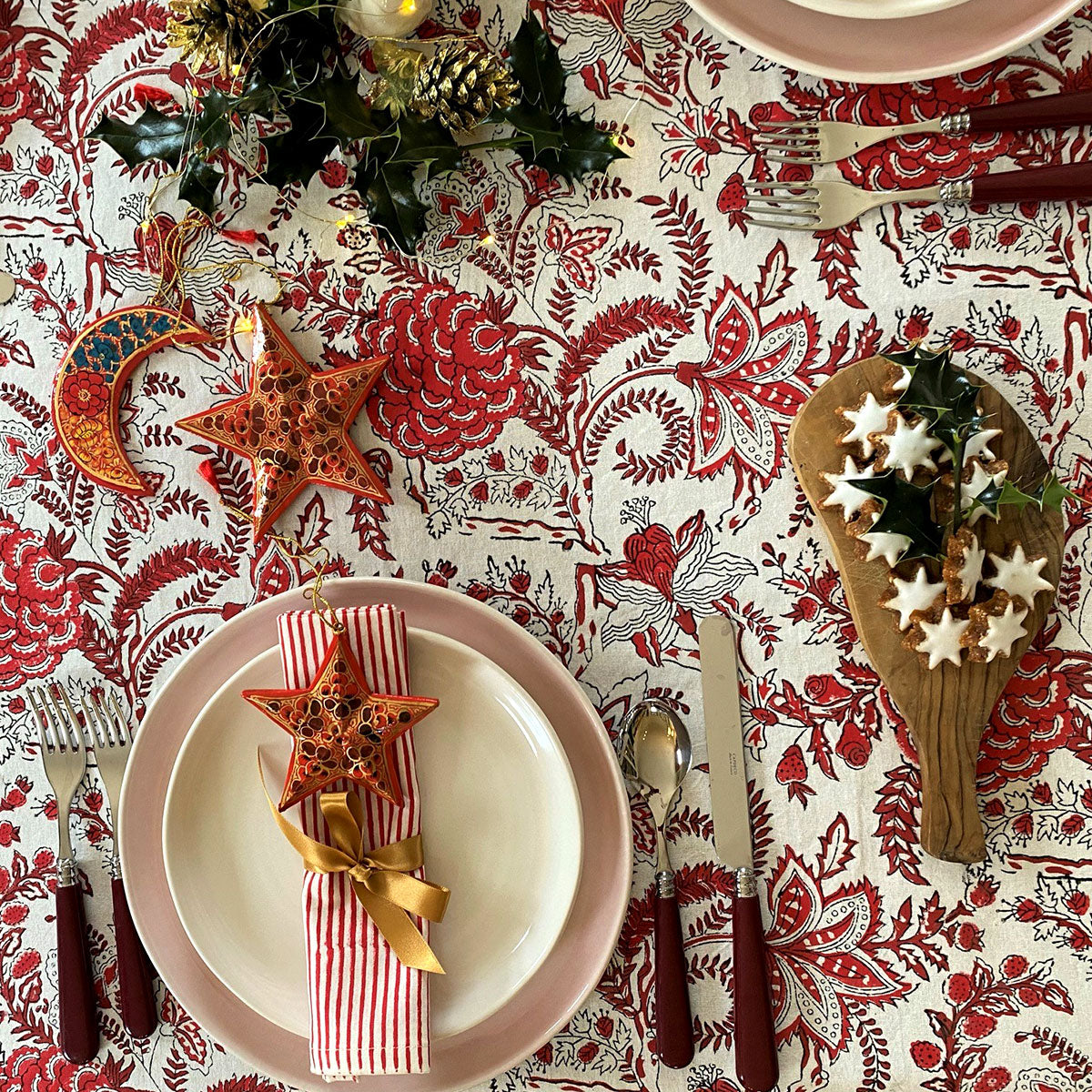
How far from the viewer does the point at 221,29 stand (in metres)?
0.81

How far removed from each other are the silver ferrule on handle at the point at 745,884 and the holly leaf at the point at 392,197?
2.09 ft

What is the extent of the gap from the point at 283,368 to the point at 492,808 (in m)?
0.44

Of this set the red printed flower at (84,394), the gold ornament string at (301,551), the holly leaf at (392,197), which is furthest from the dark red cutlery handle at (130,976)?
the holly leaf at (392,197)

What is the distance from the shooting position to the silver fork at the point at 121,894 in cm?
86

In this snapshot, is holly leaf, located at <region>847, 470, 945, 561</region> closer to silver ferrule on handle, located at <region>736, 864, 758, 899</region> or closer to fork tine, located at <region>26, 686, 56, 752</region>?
silver ferrule on handle, located at <region>736, 864, 758, 899</region>

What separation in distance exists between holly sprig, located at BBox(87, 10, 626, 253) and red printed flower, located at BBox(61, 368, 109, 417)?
19 centimetres

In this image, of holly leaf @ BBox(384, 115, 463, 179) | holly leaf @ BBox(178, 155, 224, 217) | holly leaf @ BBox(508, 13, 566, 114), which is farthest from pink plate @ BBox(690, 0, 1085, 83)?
holly leaf @ BBox(178, 155, 224, 217)

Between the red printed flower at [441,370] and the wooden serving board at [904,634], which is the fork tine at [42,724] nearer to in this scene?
the red printed flower at [441,370]

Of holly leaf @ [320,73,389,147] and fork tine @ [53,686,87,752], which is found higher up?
holly leaf @ [320,73,389,147]

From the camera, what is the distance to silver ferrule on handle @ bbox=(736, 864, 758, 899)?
835mm

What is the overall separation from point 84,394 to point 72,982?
55 cm

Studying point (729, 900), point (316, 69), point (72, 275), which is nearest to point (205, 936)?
point (729, 900)

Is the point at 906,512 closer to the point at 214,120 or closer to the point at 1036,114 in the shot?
the point at 1036,114

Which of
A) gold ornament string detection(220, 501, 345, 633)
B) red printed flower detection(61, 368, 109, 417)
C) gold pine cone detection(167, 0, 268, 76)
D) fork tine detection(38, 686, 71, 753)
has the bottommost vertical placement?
fork tine detection(38, 686, 71, 753)
